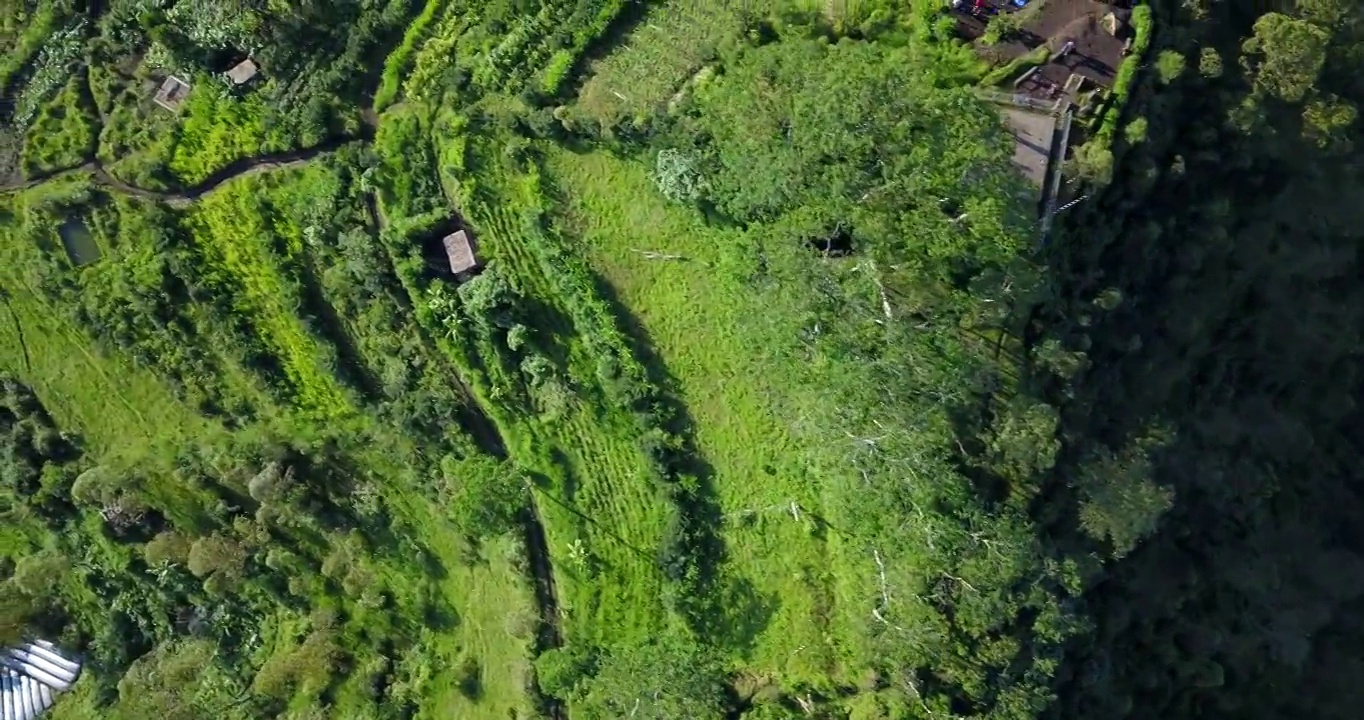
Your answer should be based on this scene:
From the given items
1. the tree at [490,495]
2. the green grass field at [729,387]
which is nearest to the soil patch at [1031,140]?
the green grass field at [729,387]

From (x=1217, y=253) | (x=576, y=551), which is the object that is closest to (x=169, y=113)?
(x=576, y=551)

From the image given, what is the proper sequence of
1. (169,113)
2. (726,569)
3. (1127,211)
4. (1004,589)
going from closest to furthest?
(1004,589) < (1127,211) < (726,569) < (169,113)

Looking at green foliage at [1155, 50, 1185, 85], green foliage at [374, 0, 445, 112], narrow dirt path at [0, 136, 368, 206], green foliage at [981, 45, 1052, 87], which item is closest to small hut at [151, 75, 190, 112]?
narrow dirt path at [0, 136, 368, 206]

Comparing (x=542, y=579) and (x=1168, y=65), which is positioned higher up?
(x=1168, y=65)

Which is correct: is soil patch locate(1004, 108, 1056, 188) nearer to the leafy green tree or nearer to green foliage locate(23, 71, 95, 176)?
the leafy green tree

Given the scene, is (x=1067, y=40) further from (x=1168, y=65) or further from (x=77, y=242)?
(x=77, y=242)

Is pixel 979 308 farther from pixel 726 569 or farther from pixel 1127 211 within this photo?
pixel 726 569

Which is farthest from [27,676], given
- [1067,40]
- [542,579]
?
[1067,40]
